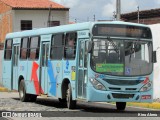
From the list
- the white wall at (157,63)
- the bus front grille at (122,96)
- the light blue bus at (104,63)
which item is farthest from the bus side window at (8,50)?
the bus front grille at (122,96)

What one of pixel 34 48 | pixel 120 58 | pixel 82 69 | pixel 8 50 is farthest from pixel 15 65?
pixel 120 58

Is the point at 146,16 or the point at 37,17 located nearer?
the point at 146,16

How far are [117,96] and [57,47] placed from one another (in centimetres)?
358

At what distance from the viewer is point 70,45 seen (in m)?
17.2

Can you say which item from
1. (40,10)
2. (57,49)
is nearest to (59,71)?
(57,49)

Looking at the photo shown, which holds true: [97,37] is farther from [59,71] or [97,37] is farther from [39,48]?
[39,48]

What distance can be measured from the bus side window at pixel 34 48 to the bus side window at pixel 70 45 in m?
2.90

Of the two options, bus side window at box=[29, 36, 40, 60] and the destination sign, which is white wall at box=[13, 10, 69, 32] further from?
the destination sign

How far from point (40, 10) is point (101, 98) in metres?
42.4

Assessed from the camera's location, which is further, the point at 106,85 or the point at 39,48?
the point at 39,48

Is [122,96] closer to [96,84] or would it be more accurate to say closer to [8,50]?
[96,84]

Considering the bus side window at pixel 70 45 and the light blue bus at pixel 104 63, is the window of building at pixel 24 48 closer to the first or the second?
the light blue bus at pixel 104 63

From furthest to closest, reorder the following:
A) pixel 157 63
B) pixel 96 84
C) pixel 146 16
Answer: pixel 146 16
pixel 157 63
pixel 96 84

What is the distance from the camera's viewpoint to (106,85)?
618 inches
